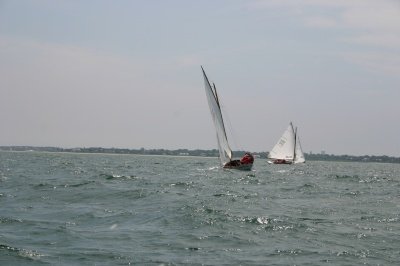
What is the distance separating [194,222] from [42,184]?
56.9 ft

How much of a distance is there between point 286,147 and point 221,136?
164 ft

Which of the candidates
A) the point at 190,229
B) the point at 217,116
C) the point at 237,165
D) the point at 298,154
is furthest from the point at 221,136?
the point at 298,154

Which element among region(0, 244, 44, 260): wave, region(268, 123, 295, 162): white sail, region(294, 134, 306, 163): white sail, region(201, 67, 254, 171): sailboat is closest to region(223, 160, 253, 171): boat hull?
region(201, 67, 254, 171): sailboat

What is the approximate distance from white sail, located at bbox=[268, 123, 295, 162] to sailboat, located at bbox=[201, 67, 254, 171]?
1741 inches

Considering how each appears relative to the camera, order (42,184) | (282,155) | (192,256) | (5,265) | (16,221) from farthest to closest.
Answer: (282,155), (42,184), (16,221), (192,256), (5,265)

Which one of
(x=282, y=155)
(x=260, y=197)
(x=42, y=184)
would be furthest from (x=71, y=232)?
(x=282, y=155)

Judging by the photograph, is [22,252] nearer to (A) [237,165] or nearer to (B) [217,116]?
(B) [217,116]

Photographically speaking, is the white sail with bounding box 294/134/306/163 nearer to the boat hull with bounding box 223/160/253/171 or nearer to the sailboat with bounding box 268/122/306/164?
the sailboat with bounding box 268/122/306/164

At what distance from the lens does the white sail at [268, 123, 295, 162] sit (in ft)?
342

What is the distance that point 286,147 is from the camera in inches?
4134

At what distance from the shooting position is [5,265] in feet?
45.0

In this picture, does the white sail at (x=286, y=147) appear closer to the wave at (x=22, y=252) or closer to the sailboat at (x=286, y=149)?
the sailboat at (x=286, y=149)

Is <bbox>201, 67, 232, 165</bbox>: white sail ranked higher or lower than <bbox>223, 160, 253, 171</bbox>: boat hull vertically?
higher

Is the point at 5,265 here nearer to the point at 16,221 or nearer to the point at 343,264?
the point at 16,221
